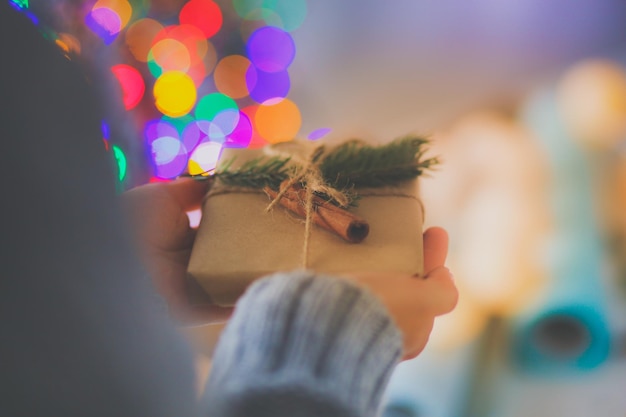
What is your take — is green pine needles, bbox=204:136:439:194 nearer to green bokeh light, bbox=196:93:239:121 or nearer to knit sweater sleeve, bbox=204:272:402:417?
knit sweater sleeve, bbox=204:272:402:417

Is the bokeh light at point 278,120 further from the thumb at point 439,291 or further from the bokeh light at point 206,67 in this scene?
the thumb at point 439,291

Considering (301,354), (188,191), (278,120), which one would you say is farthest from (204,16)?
(301,354)

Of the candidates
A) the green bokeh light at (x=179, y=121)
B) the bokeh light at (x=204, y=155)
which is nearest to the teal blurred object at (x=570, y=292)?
the bokeh light at (x=204, y=155)

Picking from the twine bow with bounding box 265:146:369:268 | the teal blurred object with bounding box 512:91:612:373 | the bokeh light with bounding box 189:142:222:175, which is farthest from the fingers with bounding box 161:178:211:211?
the teal blurred object with bounding box 512:91:612:373

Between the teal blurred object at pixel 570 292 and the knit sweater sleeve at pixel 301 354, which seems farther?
the teal blurred object at pixel 570 292

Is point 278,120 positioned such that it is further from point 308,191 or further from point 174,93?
point 308,191
